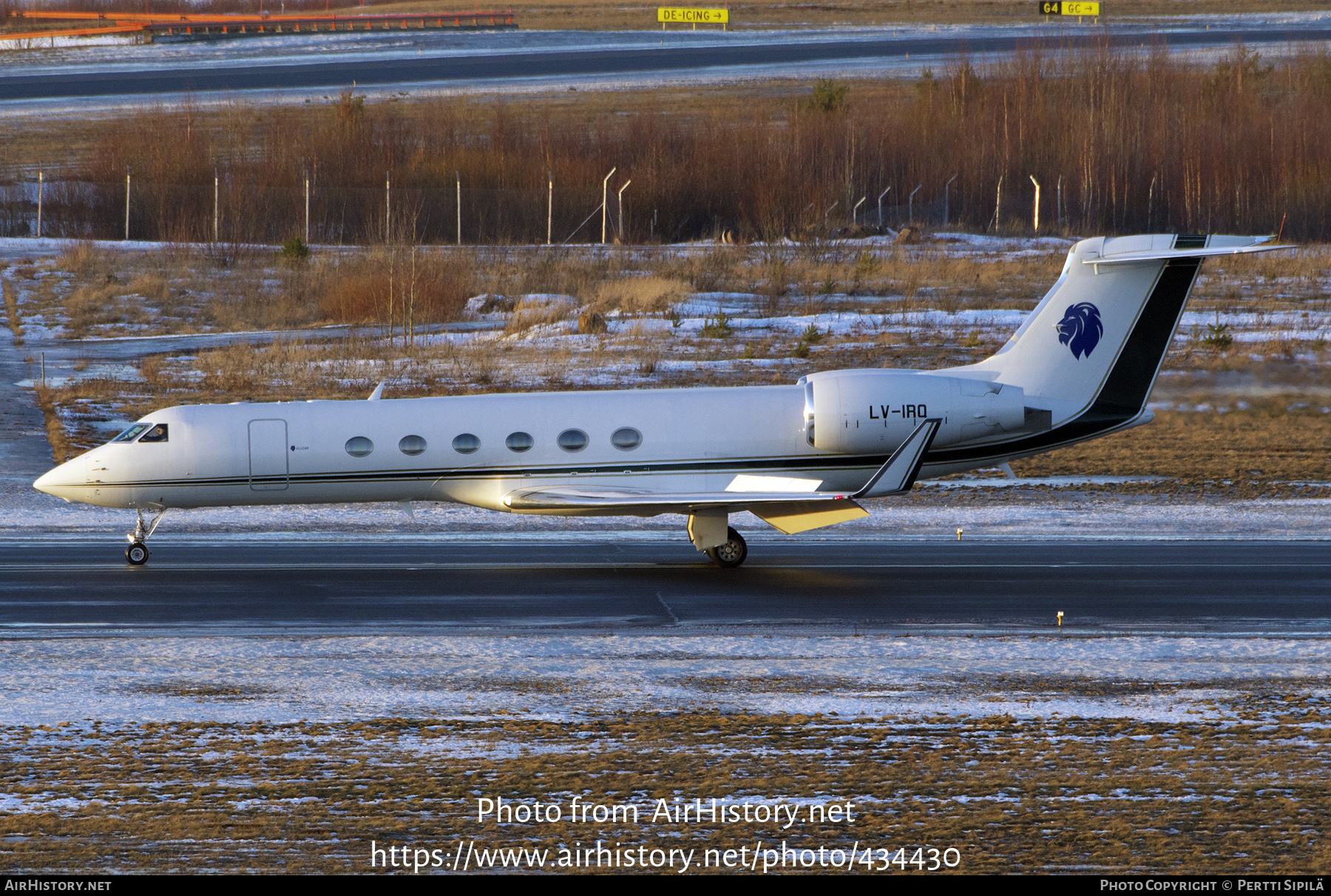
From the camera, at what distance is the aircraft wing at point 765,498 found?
766 inches

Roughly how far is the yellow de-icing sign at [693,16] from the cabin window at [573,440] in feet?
321

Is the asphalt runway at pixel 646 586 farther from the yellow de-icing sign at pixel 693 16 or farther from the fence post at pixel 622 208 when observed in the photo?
the yellow de-icing sign at pixel 693 16

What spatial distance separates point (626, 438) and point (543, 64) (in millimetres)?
78150

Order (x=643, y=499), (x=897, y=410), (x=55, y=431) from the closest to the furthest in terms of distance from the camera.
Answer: (x=643, y=499) < (x=897, y=410) < (x=55, y=431)

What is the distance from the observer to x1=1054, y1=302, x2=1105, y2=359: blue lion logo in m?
21.3

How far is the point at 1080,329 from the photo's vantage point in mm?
21344

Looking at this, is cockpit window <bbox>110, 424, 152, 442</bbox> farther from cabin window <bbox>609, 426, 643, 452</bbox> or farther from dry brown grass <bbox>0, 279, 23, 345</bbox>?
dry brown grass <bbox>0, 279, 23, 345</bbox>

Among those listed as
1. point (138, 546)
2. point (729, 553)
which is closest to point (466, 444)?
point (729, 553)

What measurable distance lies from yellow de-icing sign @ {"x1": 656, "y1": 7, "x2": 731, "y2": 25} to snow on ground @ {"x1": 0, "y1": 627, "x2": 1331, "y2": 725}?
338 ft

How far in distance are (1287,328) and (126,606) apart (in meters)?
32.5

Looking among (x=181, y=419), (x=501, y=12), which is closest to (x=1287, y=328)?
(x=181, y=419)

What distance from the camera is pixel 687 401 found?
2092cm

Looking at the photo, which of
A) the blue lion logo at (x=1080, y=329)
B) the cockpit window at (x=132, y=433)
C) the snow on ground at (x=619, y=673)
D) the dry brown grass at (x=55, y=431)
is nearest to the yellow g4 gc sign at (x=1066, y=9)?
the dry brown grass at (x=55, y=431)

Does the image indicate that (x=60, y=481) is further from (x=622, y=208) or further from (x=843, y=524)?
(x=622, y=208)
